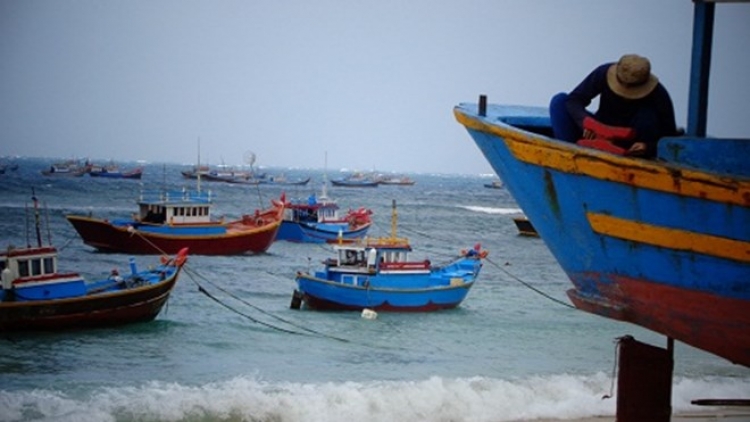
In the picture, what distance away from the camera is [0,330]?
1872 cm

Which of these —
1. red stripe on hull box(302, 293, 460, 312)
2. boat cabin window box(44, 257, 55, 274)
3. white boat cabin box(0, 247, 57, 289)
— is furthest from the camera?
red stripe on hull box(302, 293, 460, 312)

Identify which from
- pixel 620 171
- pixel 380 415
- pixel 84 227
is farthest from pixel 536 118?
pixel 84 227

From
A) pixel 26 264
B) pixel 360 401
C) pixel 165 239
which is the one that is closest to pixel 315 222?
pixel 165 239

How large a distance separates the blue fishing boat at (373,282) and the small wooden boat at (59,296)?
4029 mm

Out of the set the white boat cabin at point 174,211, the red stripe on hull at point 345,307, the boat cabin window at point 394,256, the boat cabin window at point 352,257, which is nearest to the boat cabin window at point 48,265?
the red stripe on hull at point 345,307

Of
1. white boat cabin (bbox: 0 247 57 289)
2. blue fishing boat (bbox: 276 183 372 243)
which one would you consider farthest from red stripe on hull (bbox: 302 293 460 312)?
blue fishing boat (bbox: 276 183 372 243)

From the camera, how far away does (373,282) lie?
22.6 meters

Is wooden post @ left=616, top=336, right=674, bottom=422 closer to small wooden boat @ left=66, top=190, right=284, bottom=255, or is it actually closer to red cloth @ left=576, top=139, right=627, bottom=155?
red cloth @ left=576, top=139, right=627, bottom=155

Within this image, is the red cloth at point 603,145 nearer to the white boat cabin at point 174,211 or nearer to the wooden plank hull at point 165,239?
the wooden plank hull at point 165,239

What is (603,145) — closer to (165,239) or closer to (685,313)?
(685,313)

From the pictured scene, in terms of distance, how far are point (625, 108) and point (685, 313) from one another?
4.45ft

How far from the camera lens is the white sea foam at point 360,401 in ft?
41.2

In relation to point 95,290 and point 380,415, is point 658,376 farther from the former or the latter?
point 95,290

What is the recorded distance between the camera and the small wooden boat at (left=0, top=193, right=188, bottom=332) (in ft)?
59.0
